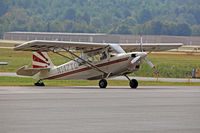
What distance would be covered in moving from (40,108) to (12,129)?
441cm

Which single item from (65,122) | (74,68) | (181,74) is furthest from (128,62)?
(181,74)

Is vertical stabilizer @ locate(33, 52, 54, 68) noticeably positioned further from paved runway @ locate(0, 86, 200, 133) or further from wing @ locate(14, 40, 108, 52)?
paved runway @ locate(0, 86, 200, 133)

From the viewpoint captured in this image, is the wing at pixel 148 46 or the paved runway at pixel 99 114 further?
the wing at pixel 148 46

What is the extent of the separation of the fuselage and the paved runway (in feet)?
24.4

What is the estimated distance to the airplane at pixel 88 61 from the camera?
94.7 ft

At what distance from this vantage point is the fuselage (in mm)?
28953

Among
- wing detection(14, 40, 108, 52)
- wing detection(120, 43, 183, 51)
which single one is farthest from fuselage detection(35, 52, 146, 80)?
wing detection(120, 43, 183, 51)

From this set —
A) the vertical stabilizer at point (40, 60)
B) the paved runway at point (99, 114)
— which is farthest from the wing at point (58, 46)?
the paved runway at point (99, 114)

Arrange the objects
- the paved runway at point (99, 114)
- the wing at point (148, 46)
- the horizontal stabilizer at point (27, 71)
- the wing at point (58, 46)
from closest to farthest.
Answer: the paved runway at point (99, 114) < the wing at point (58, 46) < the horizontal stabilizer at point (27, 71) < the wing at point (148, 46)

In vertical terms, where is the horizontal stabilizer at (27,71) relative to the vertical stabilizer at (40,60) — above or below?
below

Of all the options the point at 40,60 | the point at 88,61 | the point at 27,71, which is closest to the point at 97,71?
the point at 88,61

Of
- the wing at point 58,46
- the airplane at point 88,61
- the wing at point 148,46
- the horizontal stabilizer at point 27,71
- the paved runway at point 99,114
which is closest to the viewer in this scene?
the paved runway at point 99,114

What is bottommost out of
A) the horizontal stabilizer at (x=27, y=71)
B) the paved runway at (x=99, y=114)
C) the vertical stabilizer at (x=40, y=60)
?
the paved runway at (x=99, y=114)

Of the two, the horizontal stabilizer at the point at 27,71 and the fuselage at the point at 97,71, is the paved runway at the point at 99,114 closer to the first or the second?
the fuselage at the point at 97,71
